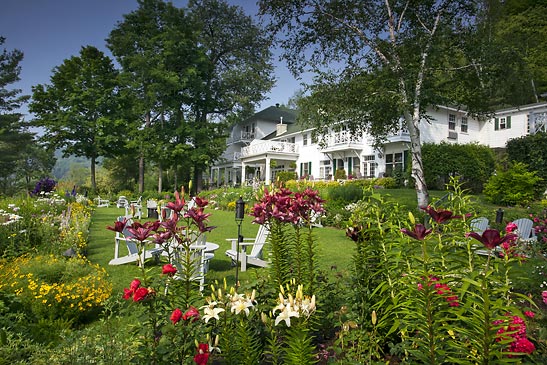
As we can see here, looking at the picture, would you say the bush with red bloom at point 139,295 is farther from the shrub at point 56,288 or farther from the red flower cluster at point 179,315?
the shrub at point 56,288

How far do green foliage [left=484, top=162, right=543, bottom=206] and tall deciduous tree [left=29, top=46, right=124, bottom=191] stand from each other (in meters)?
29.5

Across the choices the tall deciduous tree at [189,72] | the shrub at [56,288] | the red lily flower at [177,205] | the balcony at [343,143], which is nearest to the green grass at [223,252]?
the shrub at [56,288]

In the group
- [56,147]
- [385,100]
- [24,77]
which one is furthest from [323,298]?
[24,77]

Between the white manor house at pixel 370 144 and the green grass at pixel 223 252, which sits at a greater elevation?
the white manor house at pixel 370 144

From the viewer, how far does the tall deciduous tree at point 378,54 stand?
38.9 ft

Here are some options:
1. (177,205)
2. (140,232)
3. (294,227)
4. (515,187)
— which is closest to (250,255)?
(294,227)

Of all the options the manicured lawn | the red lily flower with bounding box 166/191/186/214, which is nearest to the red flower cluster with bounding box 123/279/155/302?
the red lily flower with bounding box 166/191/186/214

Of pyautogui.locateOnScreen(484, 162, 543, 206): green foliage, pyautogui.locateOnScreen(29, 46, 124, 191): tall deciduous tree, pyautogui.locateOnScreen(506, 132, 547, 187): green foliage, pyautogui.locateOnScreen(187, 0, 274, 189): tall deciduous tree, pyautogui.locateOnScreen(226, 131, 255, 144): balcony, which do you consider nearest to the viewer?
pyautogui.locateOnScreen(484, 162, 543, 206): green foliage

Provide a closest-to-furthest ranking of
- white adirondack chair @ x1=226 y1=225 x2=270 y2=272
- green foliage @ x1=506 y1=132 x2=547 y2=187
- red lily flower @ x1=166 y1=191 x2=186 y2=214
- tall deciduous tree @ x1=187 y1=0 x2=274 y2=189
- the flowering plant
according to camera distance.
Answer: red lily flower @ x1=166 y1=191 x2=186 y2=214 < the flowering plant < white adirondack chair @ x1=226 y1=225 x2=270 y2=272 < green foliage @ x1=506 y1=132 x2=547 y2=187 < tall deciduous tree @ x1=187 y1=0 x2=274 y2=189

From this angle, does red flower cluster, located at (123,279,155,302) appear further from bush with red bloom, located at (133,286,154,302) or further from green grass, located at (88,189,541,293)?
green grass, located at (88,189,541,293)

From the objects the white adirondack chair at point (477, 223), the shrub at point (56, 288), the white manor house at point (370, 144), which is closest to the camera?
the white adirondack chair at point (477, 223)

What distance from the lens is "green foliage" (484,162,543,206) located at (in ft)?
47.8

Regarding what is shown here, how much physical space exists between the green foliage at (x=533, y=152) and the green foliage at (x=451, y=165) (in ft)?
12.5

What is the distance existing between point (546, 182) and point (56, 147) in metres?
37.3
